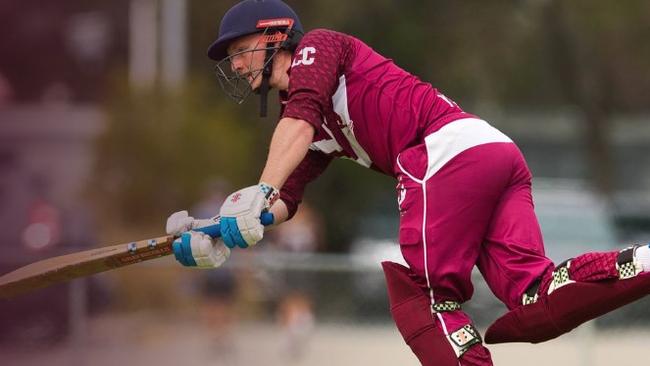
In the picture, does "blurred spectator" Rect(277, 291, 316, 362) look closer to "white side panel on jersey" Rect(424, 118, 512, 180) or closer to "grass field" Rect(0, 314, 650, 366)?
"grass field" Rect(0, 314, 650, 366)

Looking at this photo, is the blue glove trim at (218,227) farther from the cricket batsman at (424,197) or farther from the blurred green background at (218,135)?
the blurred green background at (218,135)

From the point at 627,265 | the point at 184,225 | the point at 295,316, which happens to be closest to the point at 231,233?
the point at 184,225

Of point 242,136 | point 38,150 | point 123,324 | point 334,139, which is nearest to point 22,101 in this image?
point 38,150

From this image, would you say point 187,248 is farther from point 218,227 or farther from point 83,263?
point 83,263

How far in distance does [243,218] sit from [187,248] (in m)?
0.32

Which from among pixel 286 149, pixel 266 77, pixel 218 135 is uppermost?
pixel 266 77

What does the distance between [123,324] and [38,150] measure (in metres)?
11.8

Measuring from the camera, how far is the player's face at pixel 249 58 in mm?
5336

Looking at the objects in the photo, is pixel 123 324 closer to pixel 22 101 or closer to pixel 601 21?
pixel 22 101

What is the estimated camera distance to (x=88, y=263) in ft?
17.4

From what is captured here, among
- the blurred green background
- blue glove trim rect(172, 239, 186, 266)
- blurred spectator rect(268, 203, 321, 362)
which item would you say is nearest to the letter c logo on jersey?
blue glove trim rect(172, 239, 186, 266)

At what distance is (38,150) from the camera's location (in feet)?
70.7

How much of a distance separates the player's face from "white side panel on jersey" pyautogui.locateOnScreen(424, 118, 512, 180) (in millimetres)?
706

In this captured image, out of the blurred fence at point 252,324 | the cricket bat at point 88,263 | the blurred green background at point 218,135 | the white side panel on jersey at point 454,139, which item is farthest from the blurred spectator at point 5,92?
the white side panel on jersey at point 454,139
